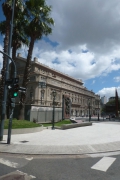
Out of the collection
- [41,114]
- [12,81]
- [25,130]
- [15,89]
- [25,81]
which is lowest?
[25,130]

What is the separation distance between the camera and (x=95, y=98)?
4392 inches

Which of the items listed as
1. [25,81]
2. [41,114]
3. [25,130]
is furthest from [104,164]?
[41,114]

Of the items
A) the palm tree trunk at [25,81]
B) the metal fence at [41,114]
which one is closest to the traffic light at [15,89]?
the palm tree trunk at [25,81]

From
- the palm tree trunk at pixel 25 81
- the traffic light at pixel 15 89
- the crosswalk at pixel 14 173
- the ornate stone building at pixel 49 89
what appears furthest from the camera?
the ornate stone building at pixel 49 89

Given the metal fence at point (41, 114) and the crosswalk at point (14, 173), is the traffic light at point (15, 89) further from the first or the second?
the metal fence at point (41, 114)

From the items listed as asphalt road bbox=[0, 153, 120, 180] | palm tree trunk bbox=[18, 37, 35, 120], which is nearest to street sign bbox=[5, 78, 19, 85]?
asphalt road bbox=[0, 153, 120, 180]

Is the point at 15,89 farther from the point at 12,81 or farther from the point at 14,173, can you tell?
the point at 14,173

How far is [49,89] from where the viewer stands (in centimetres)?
6512

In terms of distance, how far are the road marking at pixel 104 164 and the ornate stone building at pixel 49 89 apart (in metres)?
34.9

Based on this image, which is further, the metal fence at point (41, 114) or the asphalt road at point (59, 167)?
the metal fence at point (41, 114)

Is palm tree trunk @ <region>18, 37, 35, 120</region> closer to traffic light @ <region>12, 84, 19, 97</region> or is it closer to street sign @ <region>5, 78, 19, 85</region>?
street sign @ <region>5, 78, 19, 85</region>

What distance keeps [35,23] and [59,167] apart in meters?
15.7

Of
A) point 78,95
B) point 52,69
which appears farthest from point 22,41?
point 78,95

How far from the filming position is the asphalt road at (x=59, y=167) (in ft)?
14.9
